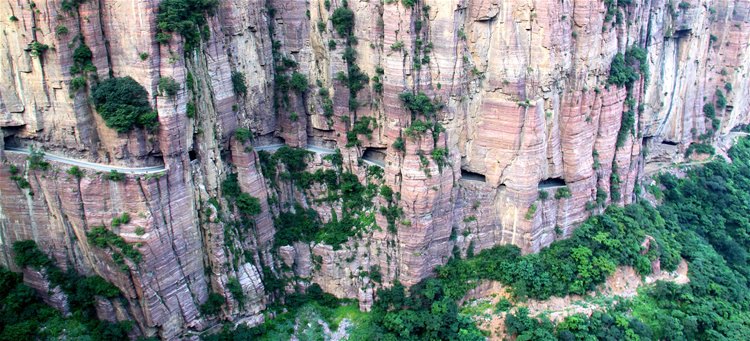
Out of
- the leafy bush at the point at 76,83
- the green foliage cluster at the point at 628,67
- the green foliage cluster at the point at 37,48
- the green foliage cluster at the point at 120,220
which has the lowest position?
the green foliage cluster at the point at 120,220

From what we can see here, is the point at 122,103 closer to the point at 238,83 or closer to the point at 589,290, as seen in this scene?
the point at 238,83

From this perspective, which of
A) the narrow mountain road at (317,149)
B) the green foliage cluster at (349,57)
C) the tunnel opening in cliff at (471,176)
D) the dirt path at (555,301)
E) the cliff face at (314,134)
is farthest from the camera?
the narrow mountain road at (317,149)

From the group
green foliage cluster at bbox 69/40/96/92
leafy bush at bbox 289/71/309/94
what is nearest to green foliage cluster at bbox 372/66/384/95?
leafy bush at bbox 289/71/309/94

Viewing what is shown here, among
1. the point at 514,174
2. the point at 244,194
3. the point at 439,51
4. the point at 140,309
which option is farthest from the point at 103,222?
the point at 514,174

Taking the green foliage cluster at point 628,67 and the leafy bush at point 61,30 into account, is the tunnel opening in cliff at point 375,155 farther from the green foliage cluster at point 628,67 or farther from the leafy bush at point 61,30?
the leafy bush at point 61,30

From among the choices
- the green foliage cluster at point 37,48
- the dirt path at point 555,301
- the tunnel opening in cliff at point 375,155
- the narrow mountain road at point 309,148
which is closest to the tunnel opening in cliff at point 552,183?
the dirt path at point 555,301

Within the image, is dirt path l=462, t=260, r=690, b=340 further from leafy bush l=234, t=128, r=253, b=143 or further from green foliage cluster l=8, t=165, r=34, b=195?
green foliage cluster l=8, t=165, r=34, b=195

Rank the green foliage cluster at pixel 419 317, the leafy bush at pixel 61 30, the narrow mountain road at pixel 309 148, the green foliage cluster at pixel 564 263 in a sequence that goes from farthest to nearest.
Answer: the narrow mountain road at pixel 309 148 < the green foliage cluster at pixel 564 263 < the green foliage cluster at pixel 419 317 < the leafy bush at pixel 61 30
